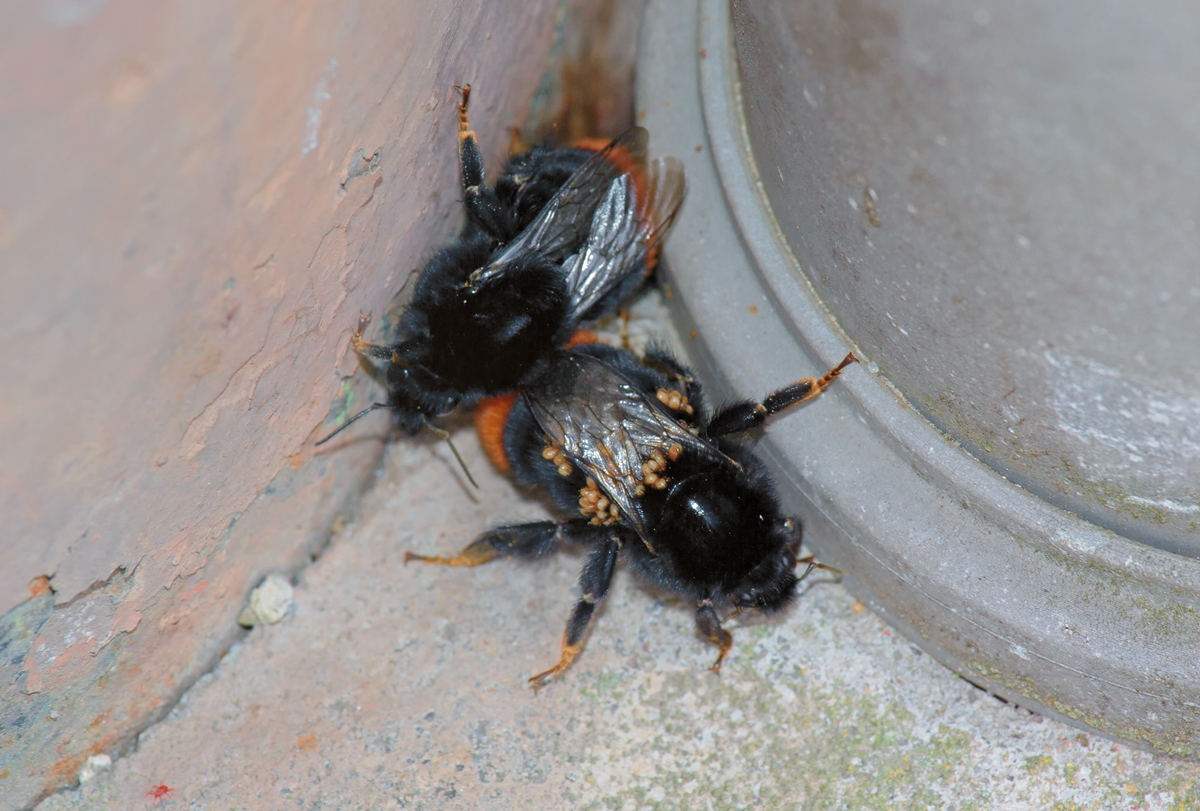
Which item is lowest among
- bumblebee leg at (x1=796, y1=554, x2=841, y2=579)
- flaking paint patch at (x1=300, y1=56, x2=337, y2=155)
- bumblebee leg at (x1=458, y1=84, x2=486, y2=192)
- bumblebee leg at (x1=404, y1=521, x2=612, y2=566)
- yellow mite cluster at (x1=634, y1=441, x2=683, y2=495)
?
bumblebee leg at (x1=796, y1=554, x2=841, y2=579)

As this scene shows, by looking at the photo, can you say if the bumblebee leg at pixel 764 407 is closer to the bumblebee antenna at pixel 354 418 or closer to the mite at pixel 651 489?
the mite at pixel 651 489

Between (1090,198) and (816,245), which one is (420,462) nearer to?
(816,245)

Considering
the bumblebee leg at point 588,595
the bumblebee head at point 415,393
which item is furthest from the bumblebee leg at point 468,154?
the bumblebee leg at point 588,595

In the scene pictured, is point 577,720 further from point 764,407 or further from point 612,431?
point 764,407

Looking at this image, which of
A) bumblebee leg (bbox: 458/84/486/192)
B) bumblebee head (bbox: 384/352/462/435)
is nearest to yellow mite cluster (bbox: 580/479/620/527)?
bumblebee head (bbox: 384/352/462/435)

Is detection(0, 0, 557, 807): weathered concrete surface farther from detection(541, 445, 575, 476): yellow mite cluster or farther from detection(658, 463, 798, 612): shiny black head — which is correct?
detection(658, 463, 798, 612): shiny black head

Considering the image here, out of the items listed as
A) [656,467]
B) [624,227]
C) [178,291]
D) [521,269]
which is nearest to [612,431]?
[656,467]

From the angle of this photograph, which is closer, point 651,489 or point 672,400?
point 651,489
